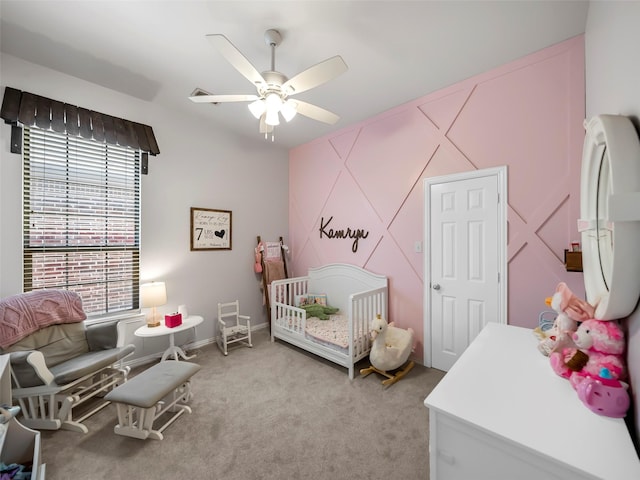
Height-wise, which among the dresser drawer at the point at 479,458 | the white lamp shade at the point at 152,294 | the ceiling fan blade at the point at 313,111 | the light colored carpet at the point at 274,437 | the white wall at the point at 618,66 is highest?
the ceiling fan blade at the point at 313,111

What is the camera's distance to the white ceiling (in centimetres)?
167

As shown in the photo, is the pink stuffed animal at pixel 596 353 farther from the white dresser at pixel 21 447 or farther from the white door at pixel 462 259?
the white dresser at pixel 21 447

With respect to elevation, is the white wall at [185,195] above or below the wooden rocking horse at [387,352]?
above

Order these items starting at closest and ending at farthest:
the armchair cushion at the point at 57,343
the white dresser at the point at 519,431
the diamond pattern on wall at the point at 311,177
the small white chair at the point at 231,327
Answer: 1. the white dresser at the point at 519,431
2. the armchair cushion at the point at 57,343
3. the small white chair at the point at 231,327
4. the diamond pattern on wall at the point at 311,177

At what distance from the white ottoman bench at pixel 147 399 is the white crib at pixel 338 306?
1256mm

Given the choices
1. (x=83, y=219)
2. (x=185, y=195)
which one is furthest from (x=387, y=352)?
(x=83, y=219)

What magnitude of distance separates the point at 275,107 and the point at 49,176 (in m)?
2.19

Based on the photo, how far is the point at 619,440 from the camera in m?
0.73

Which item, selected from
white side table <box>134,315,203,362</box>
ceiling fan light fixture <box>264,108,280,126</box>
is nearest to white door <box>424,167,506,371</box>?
ceiling fan light fixture <box>264,108,280,126</box>

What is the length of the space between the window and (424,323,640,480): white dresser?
122 inches

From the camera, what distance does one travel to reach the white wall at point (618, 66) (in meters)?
0.81

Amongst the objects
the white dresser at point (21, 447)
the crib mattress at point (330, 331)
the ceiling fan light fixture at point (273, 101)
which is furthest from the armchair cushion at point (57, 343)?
the ceiling fan light fixture at point (273, 101)

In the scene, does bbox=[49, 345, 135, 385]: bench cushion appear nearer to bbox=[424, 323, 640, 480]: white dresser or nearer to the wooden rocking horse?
the wooden rocking horse

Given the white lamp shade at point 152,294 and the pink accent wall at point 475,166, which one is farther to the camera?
the white lamp shade at point 152,294
